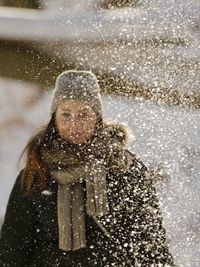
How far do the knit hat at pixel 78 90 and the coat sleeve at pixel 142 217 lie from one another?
0.25m

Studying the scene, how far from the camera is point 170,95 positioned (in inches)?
149

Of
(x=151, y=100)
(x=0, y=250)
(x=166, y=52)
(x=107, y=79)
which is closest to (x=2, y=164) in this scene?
(x=151, y=100)

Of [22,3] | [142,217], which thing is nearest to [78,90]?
[142,217]

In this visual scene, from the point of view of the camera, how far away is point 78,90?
1.85 metres

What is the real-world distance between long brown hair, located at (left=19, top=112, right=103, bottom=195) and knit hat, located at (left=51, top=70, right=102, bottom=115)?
2.5 inches

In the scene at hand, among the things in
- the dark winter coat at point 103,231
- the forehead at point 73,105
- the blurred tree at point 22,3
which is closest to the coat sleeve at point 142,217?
the dark winter coat at point 103,231

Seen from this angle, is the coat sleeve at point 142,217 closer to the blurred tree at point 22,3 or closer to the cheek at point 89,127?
the cheek at point 89,127

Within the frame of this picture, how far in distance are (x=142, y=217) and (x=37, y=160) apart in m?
0.36

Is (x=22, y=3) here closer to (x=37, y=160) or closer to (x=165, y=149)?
(x=37, y=160)

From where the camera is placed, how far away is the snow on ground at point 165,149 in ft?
12.7

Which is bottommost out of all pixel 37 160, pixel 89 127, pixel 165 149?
pixel 165 149

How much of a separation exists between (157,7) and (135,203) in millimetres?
1444

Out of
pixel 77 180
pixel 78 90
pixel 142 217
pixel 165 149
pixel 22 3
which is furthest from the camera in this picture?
pixel 165 149

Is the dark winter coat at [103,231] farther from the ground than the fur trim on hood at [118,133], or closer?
closer
